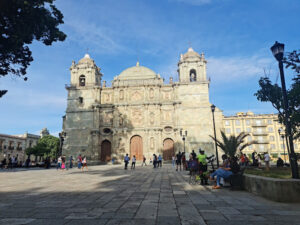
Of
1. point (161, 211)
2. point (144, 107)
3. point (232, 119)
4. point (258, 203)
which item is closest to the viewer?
point (161, 211)

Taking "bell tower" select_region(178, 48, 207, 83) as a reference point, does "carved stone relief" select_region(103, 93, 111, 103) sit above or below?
below

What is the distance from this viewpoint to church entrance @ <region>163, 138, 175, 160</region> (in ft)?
114

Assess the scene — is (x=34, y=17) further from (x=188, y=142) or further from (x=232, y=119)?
(x=232, y=119)

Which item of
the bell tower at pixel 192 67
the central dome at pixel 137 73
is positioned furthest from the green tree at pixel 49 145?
the bell tower at pixel 192 67

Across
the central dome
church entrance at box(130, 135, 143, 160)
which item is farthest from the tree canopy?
church entrance at box(130, 135, 143, 160)

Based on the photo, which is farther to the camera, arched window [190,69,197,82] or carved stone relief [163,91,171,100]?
arched window [190,69,197,82]

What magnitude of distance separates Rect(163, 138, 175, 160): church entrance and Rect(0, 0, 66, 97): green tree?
2519 cm

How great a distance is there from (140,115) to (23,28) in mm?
25606

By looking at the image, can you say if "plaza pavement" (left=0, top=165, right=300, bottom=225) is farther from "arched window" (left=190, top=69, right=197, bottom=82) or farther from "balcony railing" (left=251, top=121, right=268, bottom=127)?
"balcony railing" (left=251, top=121, right=268, bottom=127)

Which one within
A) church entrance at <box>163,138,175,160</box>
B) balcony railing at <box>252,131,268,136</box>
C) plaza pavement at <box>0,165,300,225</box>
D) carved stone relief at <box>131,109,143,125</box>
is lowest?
plaza pavement at <box>0,165,300,225</box>

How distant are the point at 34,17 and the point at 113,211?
1313 centimetres

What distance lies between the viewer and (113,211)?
15.1 feet

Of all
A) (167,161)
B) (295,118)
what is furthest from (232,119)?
(295,118)

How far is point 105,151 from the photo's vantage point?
36.6 metres
